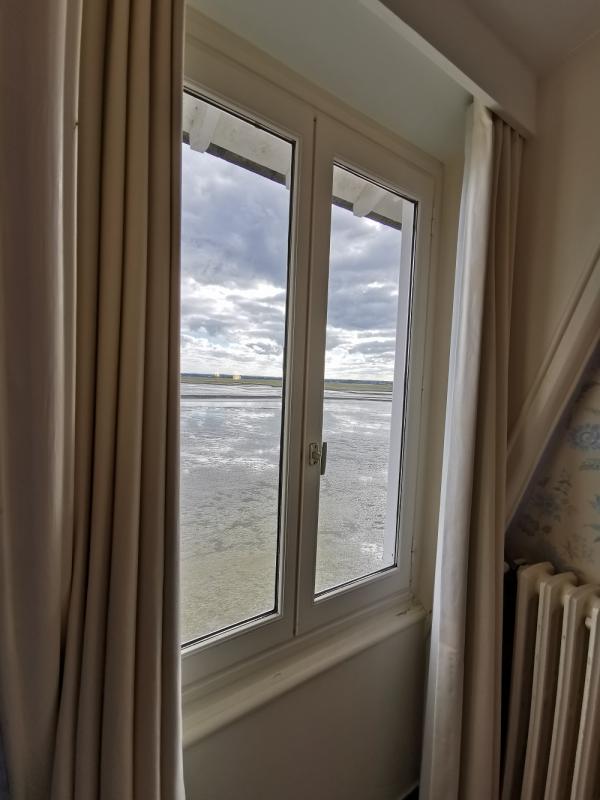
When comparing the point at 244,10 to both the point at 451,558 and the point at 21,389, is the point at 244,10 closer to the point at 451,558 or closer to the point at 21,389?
the point at 21,389

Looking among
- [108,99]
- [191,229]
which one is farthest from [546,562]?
[108,99]

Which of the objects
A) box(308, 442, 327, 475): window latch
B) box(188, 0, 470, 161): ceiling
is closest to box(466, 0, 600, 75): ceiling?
box(188, 0, 470, 161): ceiling

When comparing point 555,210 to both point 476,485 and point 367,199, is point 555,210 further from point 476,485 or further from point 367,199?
point 476,485

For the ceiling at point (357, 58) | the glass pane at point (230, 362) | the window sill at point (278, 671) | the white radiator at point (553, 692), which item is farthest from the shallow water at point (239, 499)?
the ceiling at point (357, 58)

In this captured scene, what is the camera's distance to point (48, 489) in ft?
1.82

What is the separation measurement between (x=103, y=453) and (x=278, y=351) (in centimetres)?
57

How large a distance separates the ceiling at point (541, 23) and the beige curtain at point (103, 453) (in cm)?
88

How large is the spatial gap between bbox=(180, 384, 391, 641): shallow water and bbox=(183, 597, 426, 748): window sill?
0.13 meters

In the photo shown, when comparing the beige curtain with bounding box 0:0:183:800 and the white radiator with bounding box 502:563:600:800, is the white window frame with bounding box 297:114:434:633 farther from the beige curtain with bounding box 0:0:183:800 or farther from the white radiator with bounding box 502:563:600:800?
the beige curtain with bounding box 0:0:183:800

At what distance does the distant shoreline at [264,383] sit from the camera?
0.97 metres

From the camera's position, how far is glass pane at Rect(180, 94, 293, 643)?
0.95 meters

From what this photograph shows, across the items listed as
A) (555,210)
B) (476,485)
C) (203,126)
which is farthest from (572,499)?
(203,126)

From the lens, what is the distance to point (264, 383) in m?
1.07

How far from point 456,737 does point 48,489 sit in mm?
1293
